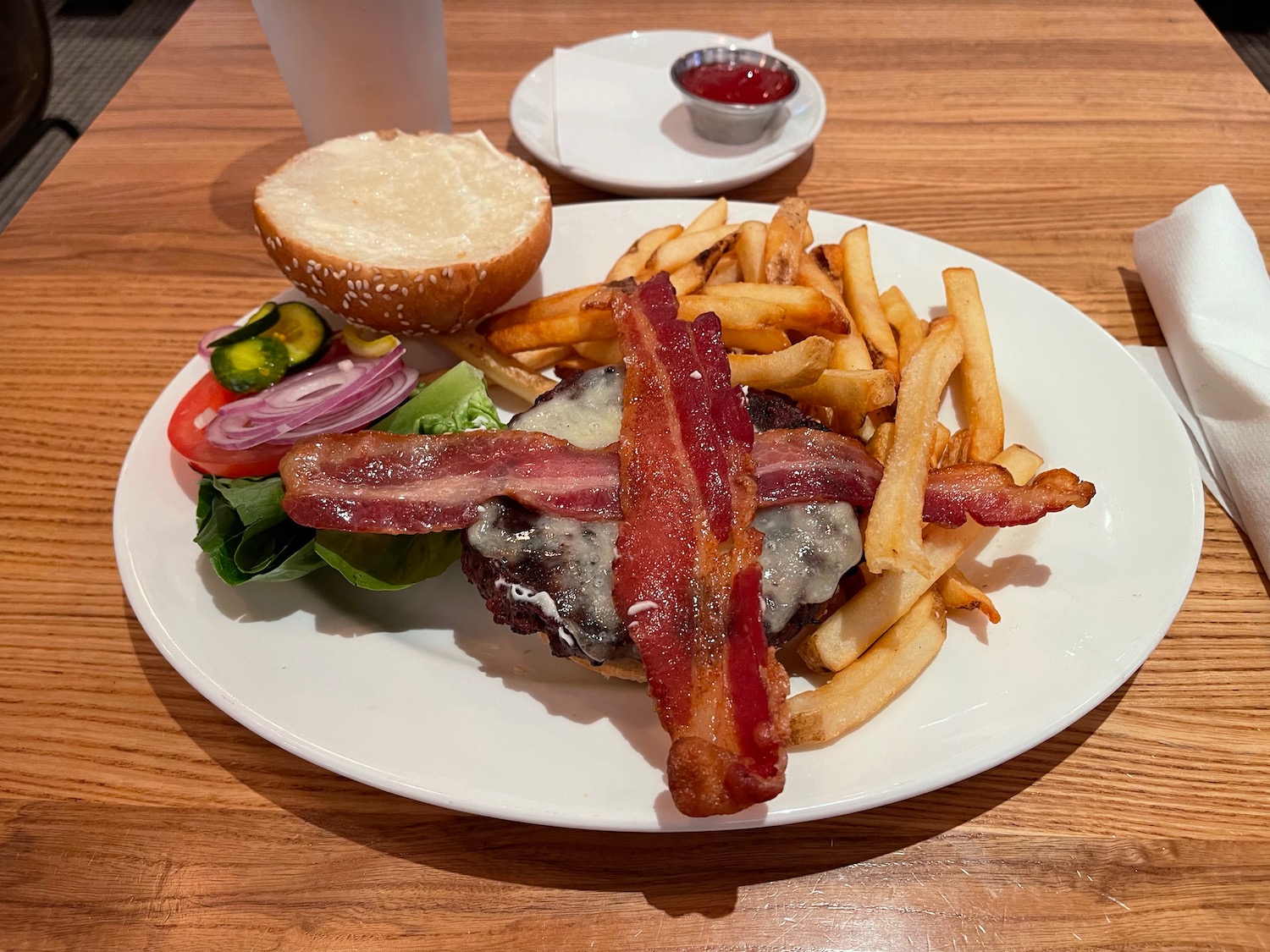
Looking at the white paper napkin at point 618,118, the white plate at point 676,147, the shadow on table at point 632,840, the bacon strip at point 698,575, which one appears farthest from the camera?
the white paper napkin at point 618,118

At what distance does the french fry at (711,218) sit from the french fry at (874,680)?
45.4 inches

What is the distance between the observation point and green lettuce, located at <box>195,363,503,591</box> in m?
1.55

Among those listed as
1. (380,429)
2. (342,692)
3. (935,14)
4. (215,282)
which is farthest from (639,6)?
(342,692)

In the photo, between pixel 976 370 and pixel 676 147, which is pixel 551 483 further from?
pixel 676 147

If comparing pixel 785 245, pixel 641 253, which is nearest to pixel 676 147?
pixel 641 253

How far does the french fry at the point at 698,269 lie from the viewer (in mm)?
1944

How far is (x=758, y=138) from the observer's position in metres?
2.75

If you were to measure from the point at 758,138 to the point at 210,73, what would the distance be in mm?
2286

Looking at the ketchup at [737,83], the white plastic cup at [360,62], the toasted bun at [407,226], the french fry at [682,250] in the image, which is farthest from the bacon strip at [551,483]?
the ketchup at [737,83]

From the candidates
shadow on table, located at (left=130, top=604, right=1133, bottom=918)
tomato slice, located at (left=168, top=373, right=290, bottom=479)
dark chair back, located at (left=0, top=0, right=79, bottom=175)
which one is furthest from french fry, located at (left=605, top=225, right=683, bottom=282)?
dark chair back, located at (left=0, top=0, right=79, bottom=175)

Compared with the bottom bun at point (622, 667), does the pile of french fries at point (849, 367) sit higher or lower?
higher

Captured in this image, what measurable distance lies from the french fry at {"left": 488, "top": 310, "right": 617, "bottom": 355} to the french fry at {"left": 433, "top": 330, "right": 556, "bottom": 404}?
0.05 metres

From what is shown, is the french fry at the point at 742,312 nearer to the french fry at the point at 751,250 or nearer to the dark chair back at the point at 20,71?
the french fry at the point at 751,250

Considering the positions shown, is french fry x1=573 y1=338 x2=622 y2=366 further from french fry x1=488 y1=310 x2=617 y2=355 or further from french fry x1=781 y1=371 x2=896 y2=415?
french fry x1=781 y1=371 x2=896 y2=415
